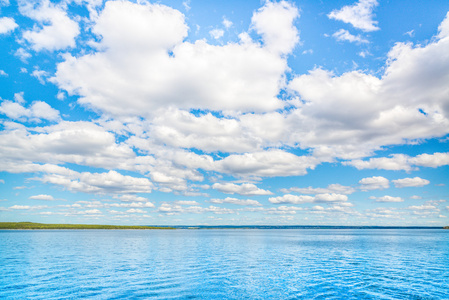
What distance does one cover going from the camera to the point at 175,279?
33.8 m

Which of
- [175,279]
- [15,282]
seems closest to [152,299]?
[175,279]

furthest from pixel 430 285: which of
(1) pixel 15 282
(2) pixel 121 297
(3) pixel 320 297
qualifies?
(1) pixel 15 282

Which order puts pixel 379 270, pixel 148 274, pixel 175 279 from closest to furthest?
pixel 175 279
pixel 148 274
pixel 379 270

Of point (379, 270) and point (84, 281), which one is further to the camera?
point (379, 270)

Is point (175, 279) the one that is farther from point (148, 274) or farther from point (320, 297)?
point (320, 297)

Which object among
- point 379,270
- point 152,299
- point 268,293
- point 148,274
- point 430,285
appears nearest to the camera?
point 152,299

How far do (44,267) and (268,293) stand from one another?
114ft

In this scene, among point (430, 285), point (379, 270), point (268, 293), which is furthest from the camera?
point (379, 270)

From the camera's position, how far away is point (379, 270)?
4053cm

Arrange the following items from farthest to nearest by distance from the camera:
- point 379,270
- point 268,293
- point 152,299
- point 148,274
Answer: point 379,270
point 148,274
point 268,293
point 152,299

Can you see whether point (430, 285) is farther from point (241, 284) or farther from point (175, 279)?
point (175, 279)

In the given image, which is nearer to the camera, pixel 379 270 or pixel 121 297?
pixel 121 297

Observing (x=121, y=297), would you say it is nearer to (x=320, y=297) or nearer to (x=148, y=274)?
(x=148, y=274)

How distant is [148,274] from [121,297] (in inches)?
460
